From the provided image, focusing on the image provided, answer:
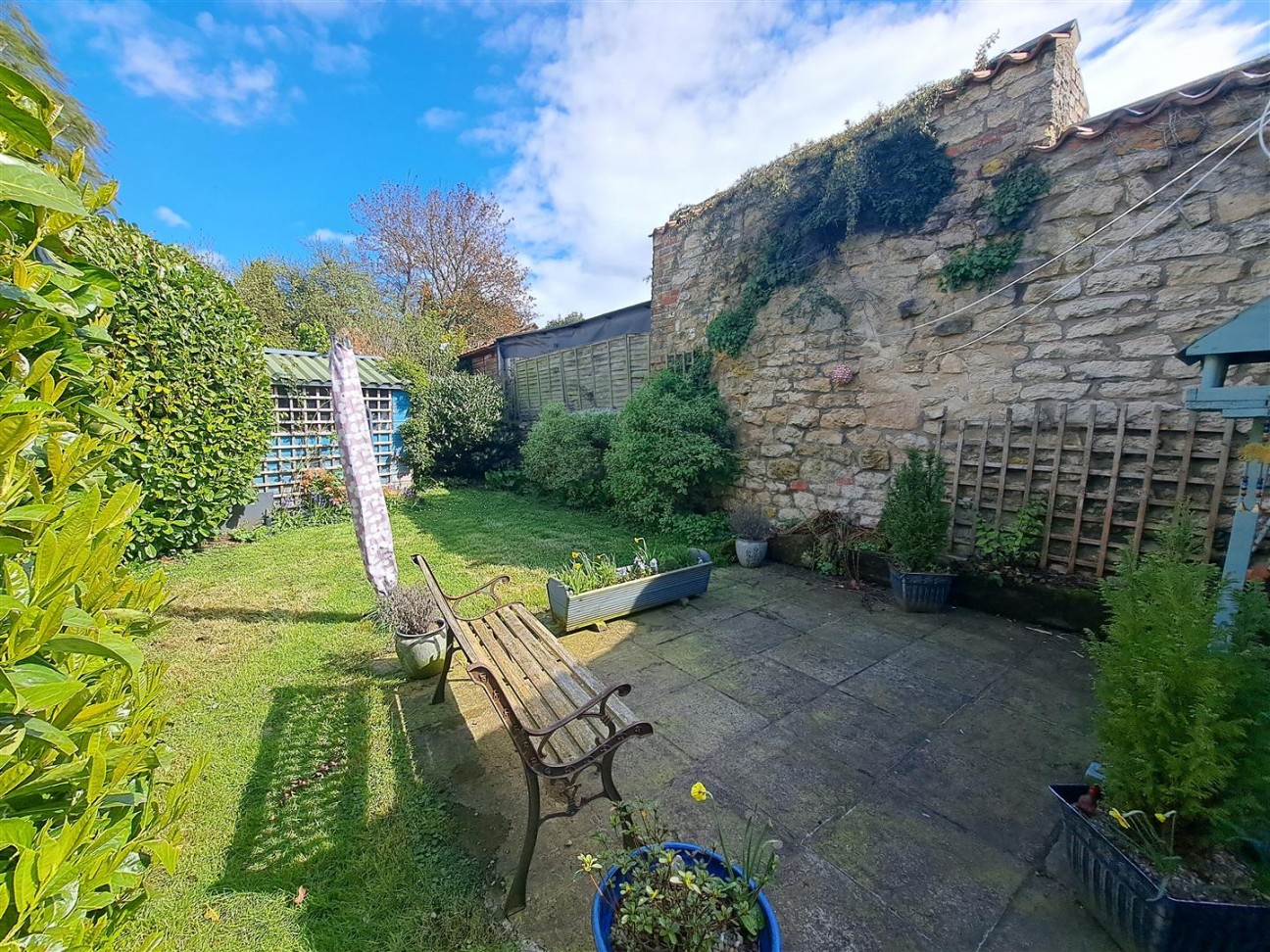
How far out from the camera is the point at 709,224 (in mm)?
6262

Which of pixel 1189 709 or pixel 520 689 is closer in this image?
pixel 1189 709

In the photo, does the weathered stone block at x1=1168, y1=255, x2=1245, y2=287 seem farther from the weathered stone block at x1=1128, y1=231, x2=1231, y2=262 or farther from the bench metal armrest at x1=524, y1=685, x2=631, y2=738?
the bench metal armrest at x1=524, y1=685, x2=631, y2=738

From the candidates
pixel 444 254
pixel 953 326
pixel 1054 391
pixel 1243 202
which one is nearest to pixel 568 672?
pixel 1054 391

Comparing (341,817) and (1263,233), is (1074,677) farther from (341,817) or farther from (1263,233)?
(341,817)

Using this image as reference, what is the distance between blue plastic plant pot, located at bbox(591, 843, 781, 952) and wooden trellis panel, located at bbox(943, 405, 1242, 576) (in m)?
3.23

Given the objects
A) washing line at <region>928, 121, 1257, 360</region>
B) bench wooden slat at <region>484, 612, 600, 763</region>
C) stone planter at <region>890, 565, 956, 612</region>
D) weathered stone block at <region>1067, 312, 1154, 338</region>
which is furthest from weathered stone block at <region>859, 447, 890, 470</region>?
bench wooden slat at <region>484, 612, 600, 763</region>

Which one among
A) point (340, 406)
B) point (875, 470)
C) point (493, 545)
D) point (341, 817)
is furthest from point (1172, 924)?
point (493, 545)

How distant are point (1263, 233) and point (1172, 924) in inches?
163

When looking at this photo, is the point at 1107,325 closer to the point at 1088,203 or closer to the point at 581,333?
the point at 1088,203

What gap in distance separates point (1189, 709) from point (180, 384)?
25.9 ft

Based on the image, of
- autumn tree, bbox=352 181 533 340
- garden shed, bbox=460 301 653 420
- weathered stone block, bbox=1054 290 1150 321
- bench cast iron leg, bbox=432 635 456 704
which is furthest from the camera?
autumn tree, bbox=352 181 533 340

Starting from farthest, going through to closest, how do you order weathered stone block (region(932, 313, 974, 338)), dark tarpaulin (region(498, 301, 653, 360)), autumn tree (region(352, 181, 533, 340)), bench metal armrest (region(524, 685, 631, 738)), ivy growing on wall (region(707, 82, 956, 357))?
autumn tree (region(352, 181, 533, 340)) < dark tarpaulin (region(498, 301, 653, 360)) < ivy growing on wall (region(707, 82, 956, 357)) < weathered stone block (region(932, 313, 974, 338)) < bench metal armrest (region(524, 685, 631, 738))

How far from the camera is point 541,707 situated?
215 cm

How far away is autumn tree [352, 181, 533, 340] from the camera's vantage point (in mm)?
16203
